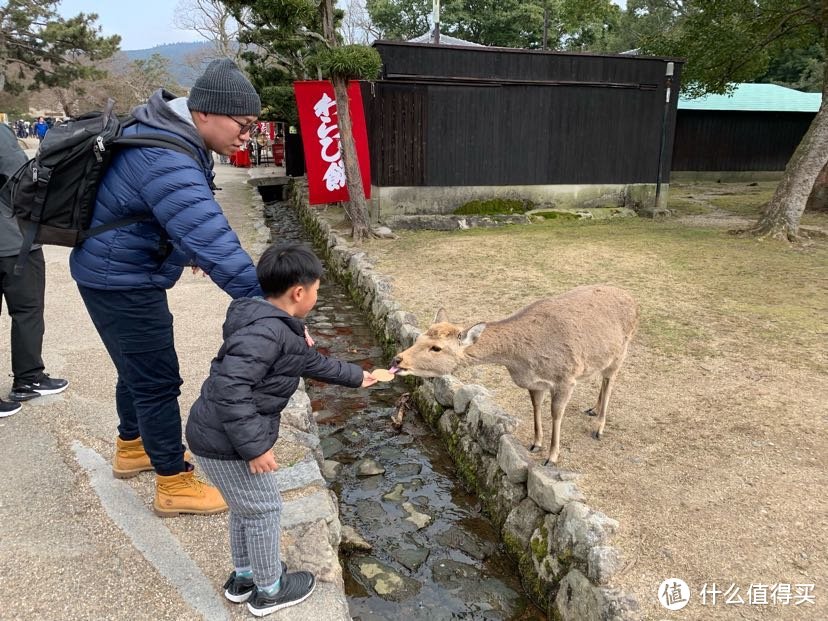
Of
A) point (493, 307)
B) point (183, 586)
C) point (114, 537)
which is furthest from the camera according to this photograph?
point (493, 307)

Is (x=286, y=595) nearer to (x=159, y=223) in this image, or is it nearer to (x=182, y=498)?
(x=182, y=498)

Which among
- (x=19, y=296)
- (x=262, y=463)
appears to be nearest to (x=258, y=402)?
(x=262, y=463)

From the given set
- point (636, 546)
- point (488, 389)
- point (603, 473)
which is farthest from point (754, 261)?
point (636, 546)

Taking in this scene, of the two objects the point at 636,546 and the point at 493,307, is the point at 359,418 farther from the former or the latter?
the point at 636,546

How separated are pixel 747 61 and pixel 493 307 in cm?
1288

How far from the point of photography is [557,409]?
14.0ft

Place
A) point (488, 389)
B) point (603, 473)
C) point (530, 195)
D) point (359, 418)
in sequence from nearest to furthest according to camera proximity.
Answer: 1. point (603, 473)
2. point (488, 389)
3. point (359, 418)
4. point (530, 195)

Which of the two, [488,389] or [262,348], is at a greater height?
[262,348]

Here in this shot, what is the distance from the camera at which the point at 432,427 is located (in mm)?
5902

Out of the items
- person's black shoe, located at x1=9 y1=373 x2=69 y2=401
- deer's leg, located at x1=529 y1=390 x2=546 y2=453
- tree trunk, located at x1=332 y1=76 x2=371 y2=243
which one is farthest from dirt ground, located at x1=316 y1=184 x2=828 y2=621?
person's black shoe, located at x1=9 y1=373 x2=69 y2=401

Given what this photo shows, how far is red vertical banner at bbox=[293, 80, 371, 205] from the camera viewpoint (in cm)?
1263

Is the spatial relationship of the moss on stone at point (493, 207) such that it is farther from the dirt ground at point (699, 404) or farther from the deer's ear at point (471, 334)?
the deer's ear at point (471, 334)

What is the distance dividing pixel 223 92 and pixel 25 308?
3.23 metres

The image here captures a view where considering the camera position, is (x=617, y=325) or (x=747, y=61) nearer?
(x=617, y=325)
